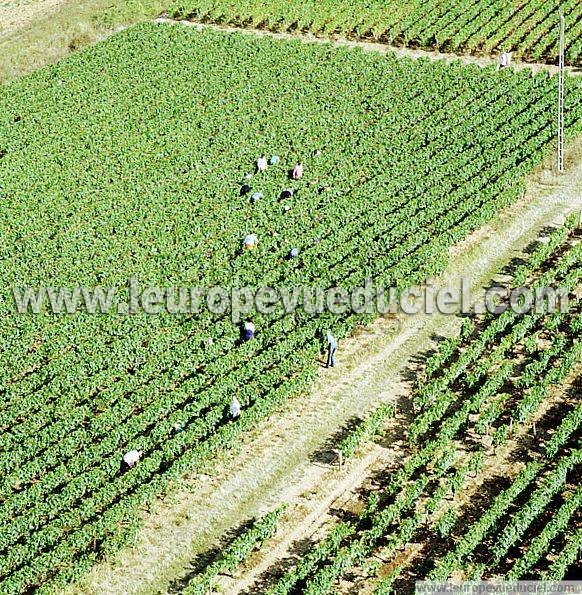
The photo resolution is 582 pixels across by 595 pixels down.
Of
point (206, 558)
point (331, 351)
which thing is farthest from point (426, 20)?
point (206, 558)

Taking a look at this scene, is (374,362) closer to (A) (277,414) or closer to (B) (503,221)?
(A) (277,414)

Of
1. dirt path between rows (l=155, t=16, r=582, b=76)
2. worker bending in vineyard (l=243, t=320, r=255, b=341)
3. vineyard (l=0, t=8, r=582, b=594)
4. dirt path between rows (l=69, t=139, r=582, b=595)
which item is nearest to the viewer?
dirt path between rows (l=69, t=139, r=582, b=595)

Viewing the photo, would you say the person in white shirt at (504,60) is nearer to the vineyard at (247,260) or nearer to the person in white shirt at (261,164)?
the vineyard at (247,260)

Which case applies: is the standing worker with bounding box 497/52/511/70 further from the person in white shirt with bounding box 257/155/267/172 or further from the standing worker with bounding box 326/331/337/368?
the standing worker with bounding box 326/331/337/368

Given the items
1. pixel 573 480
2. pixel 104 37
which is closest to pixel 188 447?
pixel 573 480

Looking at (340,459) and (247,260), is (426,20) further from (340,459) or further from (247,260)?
(340,459)

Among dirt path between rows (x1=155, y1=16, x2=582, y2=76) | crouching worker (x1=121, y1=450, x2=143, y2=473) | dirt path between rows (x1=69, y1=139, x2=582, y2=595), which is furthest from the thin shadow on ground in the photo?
dirt path between rows (x1=155, y1=16, x2=582, y2=76)
